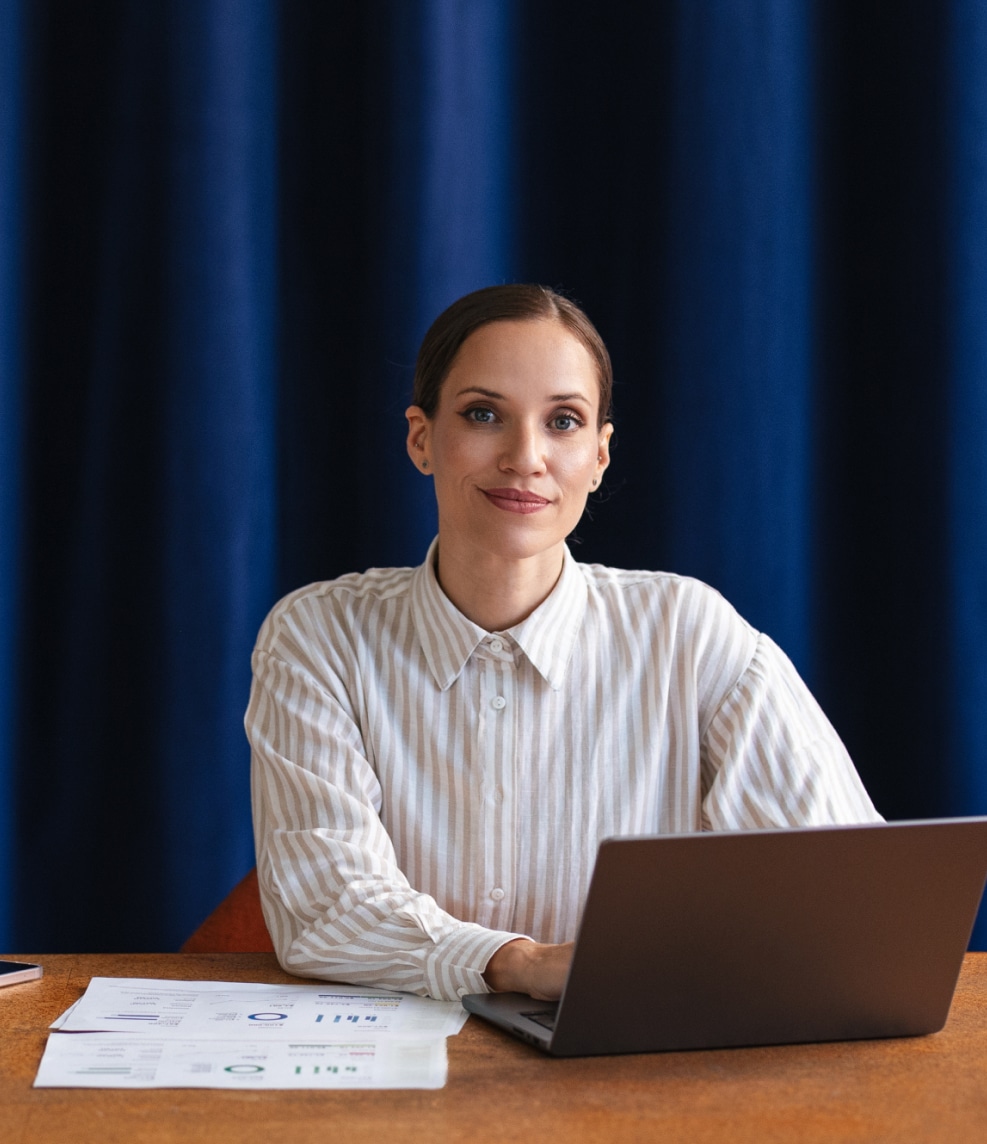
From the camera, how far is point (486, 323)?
1.46m

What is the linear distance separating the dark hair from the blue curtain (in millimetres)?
291

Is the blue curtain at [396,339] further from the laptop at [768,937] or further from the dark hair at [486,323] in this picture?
the laptop at [768,937]

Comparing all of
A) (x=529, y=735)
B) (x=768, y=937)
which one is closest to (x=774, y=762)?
(x=529, y=735)

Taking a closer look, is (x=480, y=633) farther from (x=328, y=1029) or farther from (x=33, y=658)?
(x=33, y=658)

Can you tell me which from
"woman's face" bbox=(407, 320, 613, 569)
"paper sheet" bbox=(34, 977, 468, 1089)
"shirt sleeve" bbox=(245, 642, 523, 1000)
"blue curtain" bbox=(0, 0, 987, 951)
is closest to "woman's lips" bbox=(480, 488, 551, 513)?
"woman's face" bbox=(407, 320, 613, 569)

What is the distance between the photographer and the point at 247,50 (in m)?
1.78

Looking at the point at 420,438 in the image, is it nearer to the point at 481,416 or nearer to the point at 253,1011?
the point at 481,416

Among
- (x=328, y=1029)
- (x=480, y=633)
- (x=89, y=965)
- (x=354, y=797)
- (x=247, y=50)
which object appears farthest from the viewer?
(x=247, y=50)

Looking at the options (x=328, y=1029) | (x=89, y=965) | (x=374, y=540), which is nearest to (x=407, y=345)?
(x=374, y=540)

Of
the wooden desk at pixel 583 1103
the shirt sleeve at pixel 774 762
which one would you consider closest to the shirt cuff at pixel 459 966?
the wooden desk at pixel 583 1103

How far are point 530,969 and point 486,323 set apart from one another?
0.69 metres

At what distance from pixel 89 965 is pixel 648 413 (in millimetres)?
1009

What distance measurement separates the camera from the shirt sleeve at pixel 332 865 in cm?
114

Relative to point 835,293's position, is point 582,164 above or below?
above
